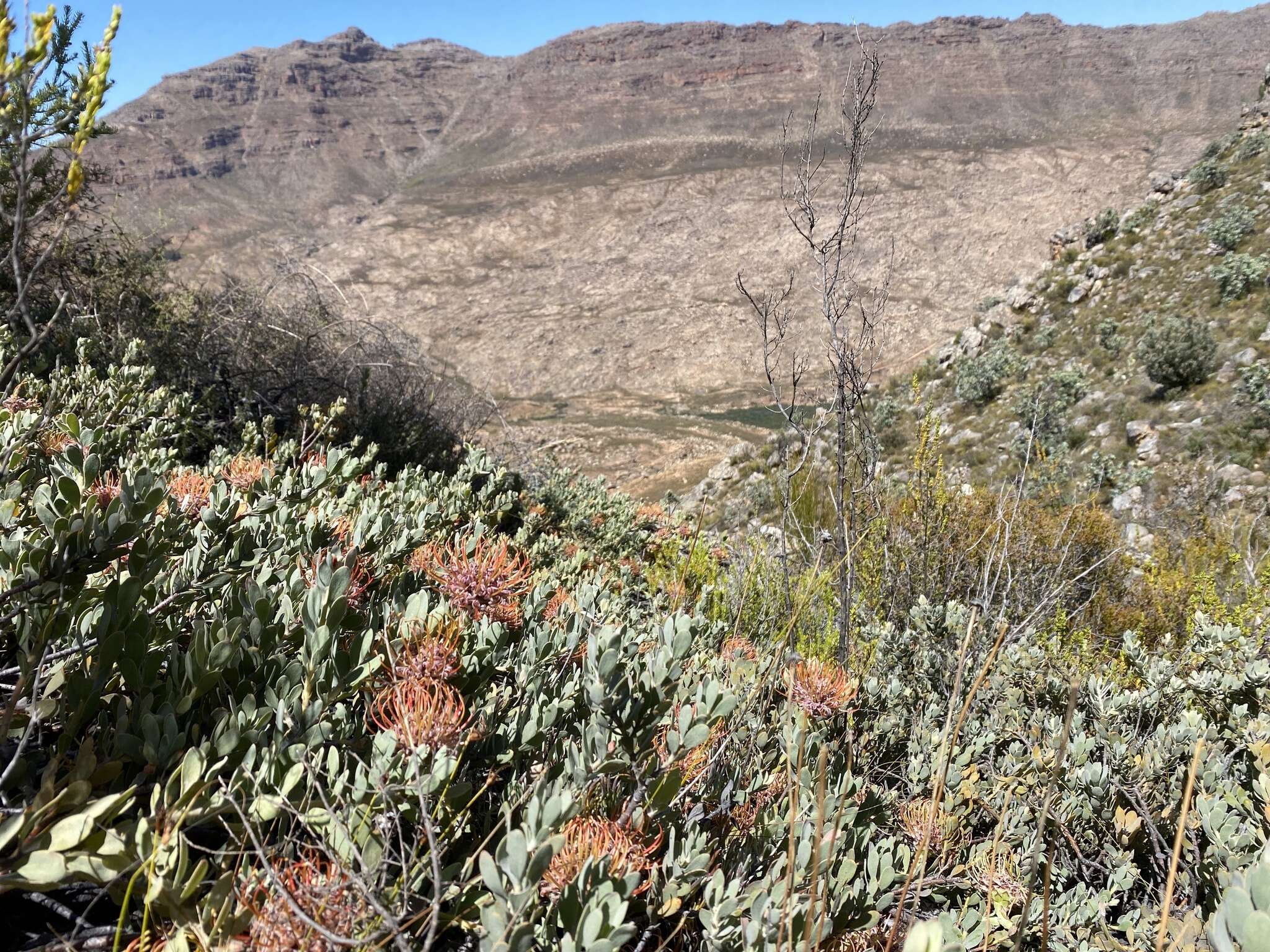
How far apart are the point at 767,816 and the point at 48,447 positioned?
2.54 metres

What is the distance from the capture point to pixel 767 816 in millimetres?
1266

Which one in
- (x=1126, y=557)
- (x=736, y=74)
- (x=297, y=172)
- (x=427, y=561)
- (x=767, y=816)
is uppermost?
(x=736, y=74)

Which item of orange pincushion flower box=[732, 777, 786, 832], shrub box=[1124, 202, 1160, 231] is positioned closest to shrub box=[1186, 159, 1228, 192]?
shrub box=[1124, 202, 1160, 231]

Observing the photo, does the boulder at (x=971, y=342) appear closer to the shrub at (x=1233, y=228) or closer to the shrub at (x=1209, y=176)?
the shrub at (x=1233, y=228)

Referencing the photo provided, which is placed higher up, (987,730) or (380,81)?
(380,81)

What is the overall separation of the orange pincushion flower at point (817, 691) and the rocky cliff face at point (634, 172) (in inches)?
331

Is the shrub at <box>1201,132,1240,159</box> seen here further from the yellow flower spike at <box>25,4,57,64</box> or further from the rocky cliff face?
the yellow flower spike at <box>25,4,57,64</box>

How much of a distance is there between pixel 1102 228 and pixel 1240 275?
4.27m

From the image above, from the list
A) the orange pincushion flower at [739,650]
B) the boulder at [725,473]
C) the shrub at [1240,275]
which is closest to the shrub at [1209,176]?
the shrub at [1240,275]

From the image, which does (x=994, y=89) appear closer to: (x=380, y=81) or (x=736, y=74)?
(x=736, y=74)

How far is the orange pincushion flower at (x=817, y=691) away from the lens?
163 cm

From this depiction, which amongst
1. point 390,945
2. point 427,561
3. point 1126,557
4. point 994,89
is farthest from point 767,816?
point 994,89

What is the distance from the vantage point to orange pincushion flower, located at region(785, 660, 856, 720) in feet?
5.34

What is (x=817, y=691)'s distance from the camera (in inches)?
65.4
